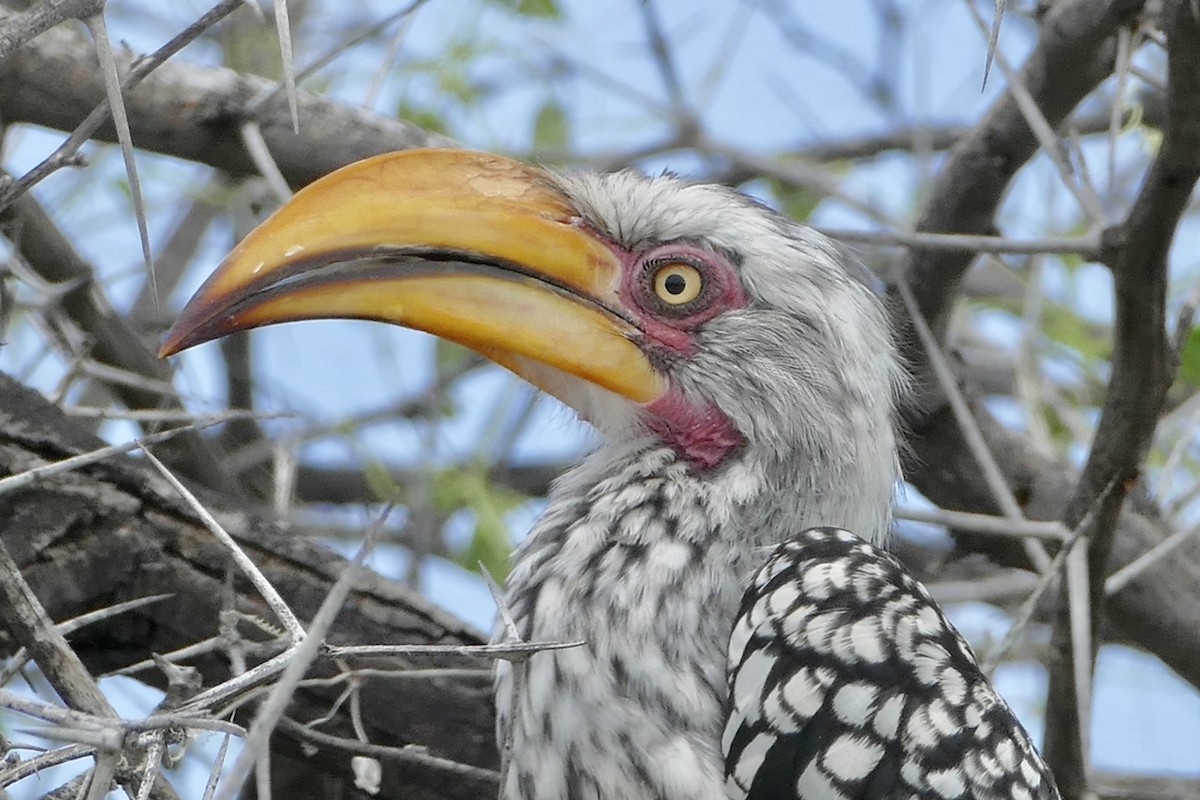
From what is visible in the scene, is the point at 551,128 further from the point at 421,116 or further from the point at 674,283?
the point at 674,283

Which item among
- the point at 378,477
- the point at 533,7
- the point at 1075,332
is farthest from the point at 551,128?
the point at 1075,332

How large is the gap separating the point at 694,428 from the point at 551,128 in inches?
78.8

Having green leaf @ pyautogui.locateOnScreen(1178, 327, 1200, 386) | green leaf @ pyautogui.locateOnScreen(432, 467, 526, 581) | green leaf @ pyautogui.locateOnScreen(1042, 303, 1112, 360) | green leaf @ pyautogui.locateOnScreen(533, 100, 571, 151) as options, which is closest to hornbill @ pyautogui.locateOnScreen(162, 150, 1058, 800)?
green leaf @ pyautogui.locateOnScreen(1178, 327, 1200, 386)

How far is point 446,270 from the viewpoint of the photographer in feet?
7.80

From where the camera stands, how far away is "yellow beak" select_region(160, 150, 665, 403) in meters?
2.26

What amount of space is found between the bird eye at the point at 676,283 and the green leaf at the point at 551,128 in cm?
179

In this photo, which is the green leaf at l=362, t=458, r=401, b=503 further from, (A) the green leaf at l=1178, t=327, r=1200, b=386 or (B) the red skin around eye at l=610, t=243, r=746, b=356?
(A) the green leaf at l=1178, t=327, r=1200, b=386

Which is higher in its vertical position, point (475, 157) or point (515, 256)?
point (475, 157)

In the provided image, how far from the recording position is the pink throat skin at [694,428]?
254 cm

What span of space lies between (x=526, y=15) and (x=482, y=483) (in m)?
1.26

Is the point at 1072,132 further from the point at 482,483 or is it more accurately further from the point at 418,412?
the point at 418,412

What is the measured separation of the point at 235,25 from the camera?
13.8ft

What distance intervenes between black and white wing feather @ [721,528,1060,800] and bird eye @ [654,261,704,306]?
50 centimetres

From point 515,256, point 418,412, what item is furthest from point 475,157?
point 418,412
